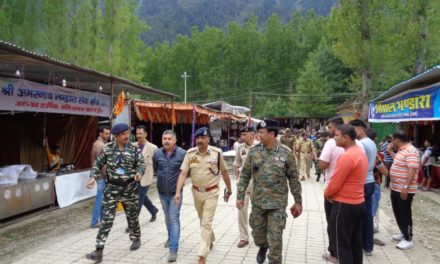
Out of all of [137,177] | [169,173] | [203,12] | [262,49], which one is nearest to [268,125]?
[169,173]

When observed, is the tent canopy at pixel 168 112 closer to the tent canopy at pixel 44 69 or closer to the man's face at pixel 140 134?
the tent canopy at pixel 44 69

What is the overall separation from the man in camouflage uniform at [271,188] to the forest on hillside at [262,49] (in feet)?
60.4

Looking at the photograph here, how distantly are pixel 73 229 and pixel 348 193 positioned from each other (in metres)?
5.09

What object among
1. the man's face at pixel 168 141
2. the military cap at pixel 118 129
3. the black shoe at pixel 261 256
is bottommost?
the black shoe at pixel 261 256

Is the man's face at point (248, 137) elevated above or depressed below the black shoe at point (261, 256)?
above

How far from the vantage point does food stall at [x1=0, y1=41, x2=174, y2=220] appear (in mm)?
7598

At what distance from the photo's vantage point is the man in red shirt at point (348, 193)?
13.5 feet

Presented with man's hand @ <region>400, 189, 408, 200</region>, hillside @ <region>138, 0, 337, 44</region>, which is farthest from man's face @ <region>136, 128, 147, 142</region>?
hillside @ <region>138, 0, 337, 44</region>

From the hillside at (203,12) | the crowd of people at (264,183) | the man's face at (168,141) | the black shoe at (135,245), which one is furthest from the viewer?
the hillside at (203,12)

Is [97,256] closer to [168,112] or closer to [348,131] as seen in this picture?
[348,131]

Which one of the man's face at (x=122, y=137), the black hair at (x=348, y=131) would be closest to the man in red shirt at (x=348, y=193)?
the black hair at (x=348, y=131)

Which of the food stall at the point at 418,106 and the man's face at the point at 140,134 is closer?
the man's face at the point at 140,134

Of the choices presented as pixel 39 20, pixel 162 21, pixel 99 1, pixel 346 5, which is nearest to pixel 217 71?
pixel 99 1

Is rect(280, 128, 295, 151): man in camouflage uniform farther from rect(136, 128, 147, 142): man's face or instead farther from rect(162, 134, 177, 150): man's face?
rect(162, 134, 177, 150): man's face
